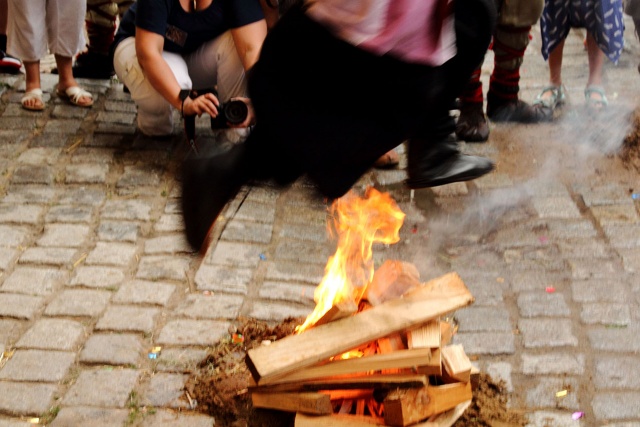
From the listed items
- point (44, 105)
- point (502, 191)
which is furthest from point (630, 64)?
point (44, 105)

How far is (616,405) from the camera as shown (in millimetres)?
3479

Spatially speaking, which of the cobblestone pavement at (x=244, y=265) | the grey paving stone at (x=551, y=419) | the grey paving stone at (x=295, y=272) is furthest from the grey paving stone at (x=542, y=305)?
the grey paving stone at (x=295, y=272)

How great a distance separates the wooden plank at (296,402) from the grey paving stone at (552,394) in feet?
2.88

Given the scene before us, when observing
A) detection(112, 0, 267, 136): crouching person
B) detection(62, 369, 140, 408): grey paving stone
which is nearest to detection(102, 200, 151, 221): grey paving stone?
detection(112, 0, 267, 136): crouching person

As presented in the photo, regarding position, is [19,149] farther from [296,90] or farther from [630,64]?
[630,64]

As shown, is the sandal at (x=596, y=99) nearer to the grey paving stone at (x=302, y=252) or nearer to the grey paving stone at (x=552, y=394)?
the grey paving stone at (x=302, y=252)

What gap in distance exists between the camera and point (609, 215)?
4906 millimetres

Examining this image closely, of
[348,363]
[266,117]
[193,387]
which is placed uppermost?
[266,117]

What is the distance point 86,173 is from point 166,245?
3.52 ft

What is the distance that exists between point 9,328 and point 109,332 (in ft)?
1.50

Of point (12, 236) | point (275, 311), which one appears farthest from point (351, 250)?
point (12, 236)

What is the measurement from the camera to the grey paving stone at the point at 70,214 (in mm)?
4848

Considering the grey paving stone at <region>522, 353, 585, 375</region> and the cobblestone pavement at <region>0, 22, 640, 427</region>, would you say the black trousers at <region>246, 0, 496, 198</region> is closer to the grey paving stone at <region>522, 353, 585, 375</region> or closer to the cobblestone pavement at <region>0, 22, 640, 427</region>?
the cobblestone pavement at <region>0, 22, 640, 427</region>

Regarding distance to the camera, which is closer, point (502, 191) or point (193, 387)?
point (193, 387)
